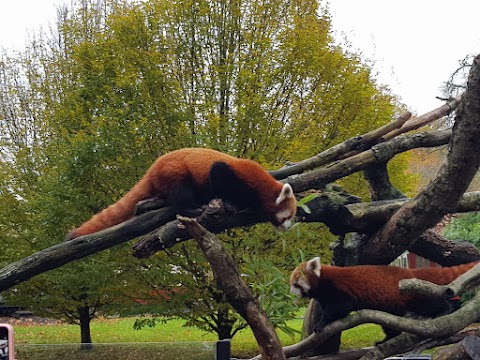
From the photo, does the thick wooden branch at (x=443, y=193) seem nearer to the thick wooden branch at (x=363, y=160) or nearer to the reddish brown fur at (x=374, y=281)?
the reddish brown fur at (x=374, y=281)

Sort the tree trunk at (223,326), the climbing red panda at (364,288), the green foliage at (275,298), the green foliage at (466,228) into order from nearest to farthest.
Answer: the climbing red panda at (364,288) < the green foliage at (275,298) < the green foliage at (466,228) < the tree trunk at (223,326)

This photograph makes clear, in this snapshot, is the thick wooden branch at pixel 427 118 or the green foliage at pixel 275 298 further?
the thick wooden branch at pixel 427 118

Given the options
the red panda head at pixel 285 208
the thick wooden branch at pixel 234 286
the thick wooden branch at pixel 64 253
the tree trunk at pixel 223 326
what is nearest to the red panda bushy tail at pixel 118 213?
the thick wooden branch at pixel 64 253

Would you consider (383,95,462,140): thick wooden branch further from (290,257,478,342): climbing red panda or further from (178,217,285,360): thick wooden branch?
(178,217,285,360): thick wooden branch

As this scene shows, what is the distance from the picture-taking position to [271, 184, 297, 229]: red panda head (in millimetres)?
3121

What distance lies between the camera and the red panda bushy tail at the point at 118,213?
3168mm

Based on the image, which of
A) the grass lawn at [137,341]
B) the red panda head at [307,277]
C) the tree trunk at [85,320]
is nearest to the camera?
the red panda head at [307,277]

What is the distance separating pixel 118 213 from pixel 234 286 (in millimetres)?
829

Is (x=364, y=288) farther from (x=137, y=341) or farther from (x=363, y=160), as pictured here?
(x=137, y=341)

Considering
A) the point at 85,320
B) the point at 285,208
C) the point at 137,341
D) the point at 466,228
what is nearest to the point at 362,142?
the point at 285,208

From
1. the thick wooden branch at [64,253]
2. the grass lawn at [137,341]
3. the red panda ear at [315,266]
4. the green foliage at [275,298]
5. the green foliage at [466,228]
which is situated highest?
the green foliage at [466,228]

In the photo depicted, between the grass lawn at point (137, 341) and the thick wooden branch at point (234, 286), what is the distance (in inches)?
35.5

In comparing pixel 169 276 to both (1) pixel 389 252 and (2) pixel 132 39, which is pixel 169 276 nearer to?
(2) pixel 132 39

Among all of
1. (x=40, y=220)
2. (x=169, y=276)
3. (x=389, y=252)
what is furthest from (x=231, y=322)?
(x=389, y=252)
